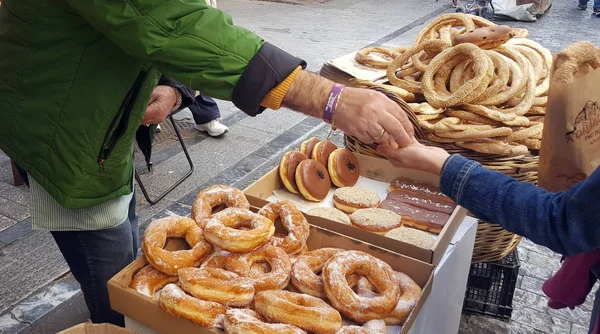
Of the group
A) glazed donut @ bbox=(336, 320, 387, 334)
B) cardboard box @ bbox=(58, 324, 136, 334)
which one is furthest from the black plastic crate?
→ cardboard box @ bbox=(58, 324, 136, 334)

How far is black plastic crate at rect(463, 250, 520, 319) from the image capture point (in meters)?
2.86

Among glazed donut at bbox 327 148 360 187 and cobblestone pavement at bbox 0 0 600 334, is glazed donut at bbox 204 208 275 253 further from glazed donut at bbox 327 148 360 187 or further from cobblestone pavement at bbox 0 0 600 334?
cobblestone pavement at bbox 0 0 600 334

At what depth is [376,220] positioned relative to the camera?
205cm

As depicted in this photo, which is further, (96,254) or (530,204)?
(96,254)

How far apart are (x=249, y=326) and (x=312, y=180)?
1.10m

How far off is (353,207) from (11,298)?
6.63ft

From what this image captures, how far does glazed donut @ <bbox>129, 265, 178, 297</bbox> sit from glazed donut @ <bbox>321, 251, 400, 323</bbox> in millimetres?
485

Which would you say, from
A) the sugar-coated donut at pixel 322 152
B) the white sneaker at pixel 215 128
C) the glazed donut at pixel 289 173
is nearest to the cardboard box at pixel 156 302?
the glazed donut at pixel 289 173

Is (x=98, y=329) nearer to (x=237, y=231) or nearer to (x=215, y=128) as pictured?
(x=237, y=231)

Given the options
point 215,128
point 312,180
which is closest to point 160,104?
point 312,180

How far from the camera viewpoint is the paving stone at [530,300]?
3.10 m

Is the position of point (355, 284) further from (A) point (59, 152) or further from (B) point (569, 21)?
(B) point (569, 21)

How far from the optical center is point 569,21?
11.2 meters

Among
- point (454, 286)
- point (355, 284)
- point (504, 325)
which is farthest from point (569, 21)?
point (355, 284)
